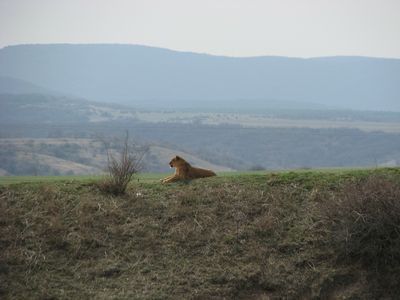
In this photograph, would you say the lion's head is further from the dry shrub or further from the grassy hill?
the dry shrub

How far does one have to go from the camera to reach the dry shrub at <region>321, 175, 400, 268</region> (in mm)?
11086

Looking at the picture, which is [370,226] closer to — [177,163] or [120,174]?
[177,163]

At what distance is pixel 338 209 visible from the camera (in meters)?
11.7

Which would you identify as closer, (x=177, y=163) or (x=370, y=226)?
(x=370, y=226)

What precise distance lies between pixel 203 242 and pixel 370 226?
2.91 metres

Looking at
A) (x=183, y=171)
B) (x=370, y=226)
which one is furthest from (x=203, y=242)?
(x=183, y=171)

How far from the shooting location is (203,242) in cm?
1159

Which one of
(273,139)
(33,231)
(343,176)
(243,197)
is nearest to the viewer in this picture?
(33,231)

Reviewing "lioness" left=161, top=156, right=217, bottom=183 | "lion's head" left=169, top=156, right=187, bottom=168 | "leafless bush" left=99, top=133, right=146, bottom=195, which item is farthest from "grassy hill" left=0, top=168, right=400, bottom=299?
"lion's head" left=169, top=156, right=187, bottom=168

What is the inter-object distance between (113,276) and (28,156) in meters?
82.1

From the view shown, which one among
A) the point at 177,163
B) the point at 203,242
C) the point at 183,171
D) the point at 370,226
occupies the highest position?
the point at 177,163

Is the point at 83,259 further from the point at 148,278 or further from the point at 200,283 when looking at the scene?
the point at 200,283

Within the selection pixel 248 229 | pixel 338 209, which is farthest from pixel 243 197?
pixel 338 209

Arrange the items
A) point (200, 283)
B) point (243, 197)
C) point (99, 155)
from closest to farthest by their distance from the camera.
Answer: point (200, 283) → point (243, 197) → point (99, 155)
